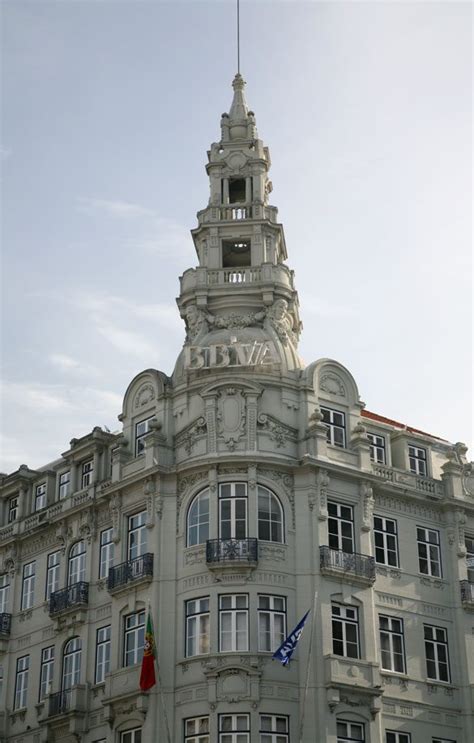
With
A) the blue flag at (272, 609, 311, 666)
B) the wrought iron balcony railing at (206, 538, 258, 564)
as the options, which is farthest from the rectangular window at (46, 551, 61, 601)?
the blue flag at (272, 609, 311, 666)

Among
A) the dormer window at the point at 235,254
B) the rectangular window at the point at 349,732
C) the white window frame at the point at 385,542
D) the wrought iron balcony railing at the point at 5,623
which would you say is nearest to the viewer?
the rectangular window at the point at 349,732

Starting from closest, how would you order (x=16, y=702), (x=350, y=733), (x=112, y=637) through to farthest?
1. (x=350, y=733)
2. (x=112, y=637)
3. (x=16, y=702)

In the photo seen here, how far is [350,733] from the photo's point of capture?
50875 mm

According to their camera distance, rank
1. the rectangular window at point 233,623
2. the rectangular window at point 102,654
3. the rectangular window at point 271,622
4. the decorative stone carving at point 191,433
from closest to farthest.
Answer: the rectangular window at point 233,623, the rectangular window at point 271,622, the decorative stone carving at point 191,433, the rectangular window at point 102,654

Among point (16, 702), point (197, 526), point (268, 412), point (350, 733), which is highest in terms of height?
point (268, 412)

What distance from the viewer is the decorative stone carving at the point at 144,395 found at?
58.2 meters

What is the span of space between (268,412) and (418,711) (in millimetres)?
13506

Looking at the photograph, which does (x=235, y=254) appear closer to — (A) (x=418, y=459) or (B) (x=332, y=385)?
(B) (x=332, y=385)

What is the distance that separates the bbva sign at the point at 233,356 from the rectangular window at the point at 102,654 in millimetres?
11751

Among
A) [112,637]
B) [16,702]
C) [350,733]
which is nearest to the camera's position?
[350,733]

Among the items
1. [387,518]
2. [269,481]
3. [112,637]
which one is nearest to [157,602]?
[112,637]

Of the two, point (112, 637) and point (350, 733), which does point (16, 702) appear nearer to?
point (112, 637)

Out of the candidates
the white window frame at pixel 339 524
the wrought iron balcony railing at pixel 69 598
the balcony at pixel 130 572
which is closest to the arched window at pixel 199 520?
the balcony at pixel 130 572

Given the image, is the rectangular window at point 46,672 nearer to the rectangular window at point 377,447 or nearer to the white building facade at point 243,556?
the white building facade at point 243,556
